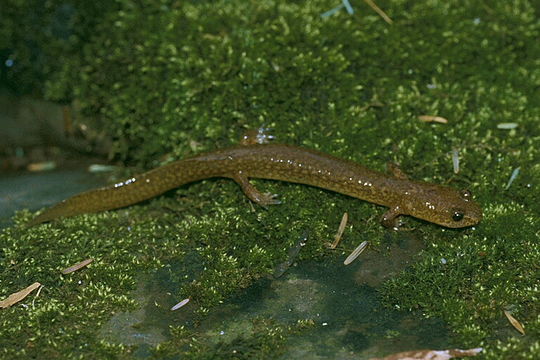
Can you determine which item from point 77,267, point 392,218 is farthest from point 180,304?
point 392,218

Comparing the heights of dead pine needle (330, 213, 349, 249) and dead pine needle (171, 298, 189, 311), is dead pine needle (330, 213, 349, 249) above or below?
below

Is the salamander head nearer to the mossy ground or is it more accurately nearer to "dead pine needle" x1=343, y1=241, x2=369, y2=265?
the mossy ground

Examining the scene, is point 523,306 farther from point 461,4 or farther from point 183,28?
point 183,28

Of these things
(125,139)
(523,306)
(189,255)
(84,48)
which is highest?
(84,48)

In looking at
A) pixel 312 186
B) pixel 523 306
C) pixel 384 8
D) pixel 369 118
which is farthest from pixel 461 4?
pixel 523 306

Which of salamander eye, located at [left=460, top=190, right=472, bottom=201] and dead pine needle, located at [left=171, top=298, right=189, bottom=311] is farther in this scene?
salamander eye, located at [left=460, top=190, right=472, bottom=201]

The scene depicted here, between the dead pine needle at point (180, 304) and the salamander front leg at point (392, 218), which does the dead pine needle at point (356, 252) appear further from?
the dead pine needle at point (180, 304)

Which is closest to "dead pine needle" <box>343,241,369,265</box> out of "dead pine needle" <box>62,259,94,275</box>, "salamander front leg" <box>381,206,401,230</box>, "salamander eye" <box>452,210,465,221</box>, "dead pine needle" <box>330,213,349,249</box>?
"dead pine needle" <box>330,213,349,249</box>

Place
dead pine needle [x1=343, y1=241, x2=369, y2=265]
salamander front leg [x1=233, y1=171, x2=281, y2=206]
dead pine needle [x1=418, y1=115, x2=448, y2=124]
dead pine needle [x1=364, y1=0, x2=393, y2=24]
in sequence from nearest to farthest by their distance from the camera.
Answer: dead pine needle [x1=343, y1=241, x2=369, y2=265] → salamander front leg [x1=233, y1=171, x2=281, y2=206] → dead pine needle [x1=418, y1=115, x2=448, y2=124] → dead pine needle [x1=364, y1=0, x2=393, y2=24]
